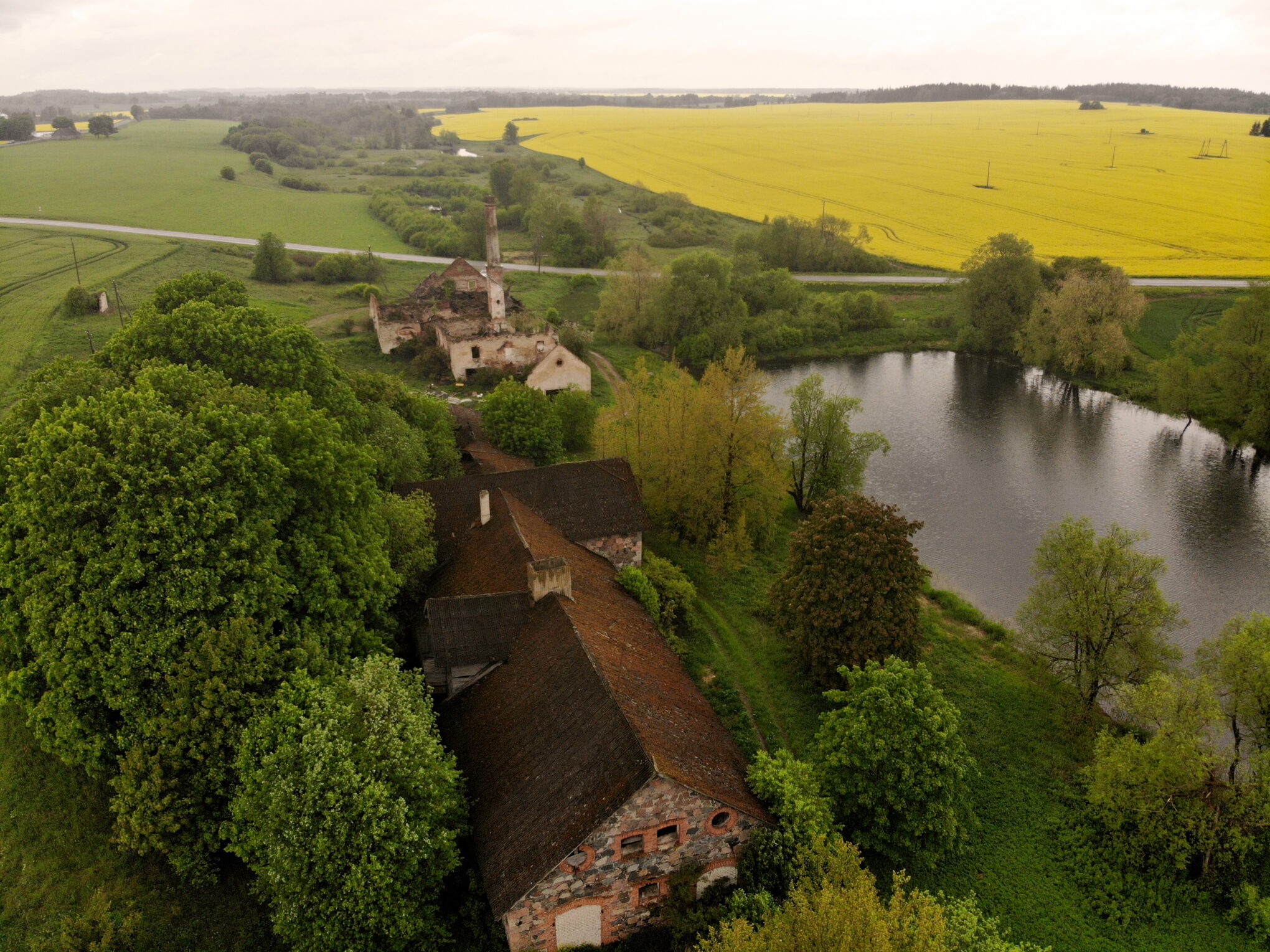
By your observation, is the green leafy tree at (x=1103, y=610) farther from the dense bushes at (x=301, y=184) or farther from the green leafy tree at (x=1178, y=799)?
the dense bushes at (x=301, y=184)

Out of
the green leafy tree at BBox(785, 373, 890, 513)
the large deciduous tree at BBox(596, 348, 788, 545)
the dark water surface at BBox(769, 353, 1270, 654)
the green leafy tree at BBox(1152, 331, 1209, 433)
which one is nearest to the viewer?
the large deciduous tree at BBox(596, 348, 788, 545)

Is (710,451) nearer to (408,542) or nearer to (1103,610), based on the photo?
(408,542)

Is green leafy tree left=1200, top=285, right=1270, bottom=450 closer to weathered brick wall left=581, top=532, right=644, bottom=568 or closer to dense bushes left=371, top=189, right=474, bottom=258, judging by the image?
weathered brick wall left=581, top=532, right=644, bottom=568

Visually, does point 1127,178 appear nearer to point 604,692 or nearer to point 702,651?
point 702,651

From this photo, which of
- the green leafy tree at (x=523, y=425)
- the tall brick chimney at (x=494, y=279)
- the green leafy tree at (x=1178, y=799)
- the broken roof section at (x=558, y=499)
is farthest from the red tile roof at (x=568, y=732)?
the tall brick chimney at (x=494, y=279)

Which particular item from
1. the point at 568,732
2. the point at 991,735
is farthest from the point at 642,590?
the point at 991,735

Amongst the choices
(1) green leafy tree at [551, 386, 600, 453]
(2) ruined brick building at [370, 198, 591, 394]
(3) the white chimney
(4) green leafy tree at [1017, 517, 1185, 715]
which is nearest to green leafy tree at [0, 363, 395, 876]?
(3) the white chimney

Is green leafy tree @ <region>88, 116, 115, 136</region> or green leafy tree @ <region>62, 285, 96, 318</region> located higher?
green leafy tree @ <region>88, 116, 115, 136</region>
